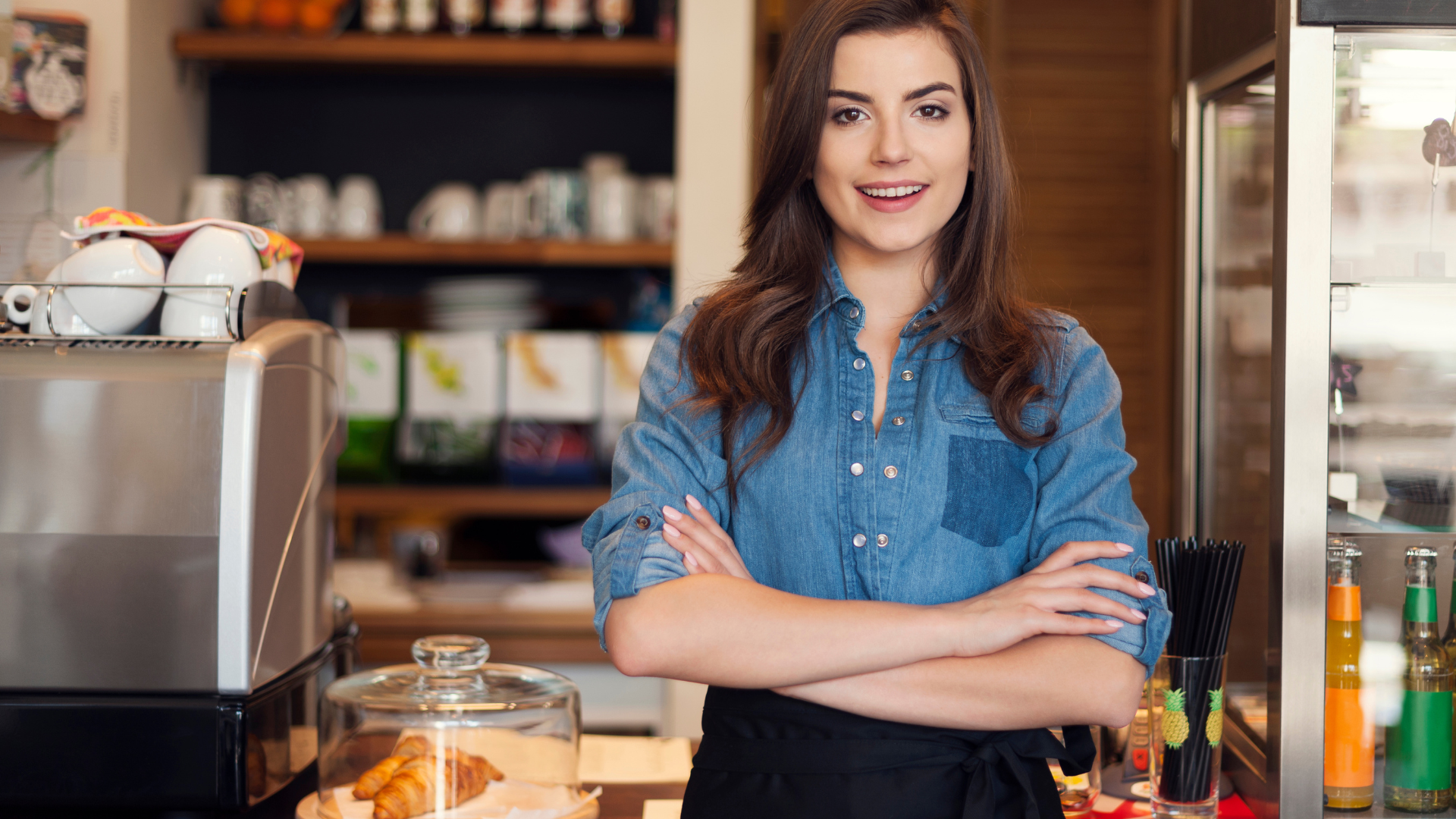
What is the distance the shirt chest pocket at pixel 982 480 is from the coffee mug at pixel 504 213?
194 centimetres

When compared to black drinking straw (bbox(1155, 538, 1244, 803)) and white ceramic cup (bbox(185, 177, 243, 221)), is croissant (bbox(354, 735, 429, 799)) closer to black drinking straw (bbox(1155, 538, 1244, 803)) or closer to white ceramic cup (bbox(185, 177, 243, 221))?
black drinking straw (bbox(1155, 538, 1244, 803))

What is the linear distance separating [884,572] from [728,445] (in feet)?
0.63

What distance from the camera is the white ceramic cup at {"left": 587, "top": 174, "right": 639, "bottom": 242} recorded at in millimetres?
2865

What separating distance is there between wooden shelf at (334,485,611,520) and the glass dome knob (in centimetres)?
149

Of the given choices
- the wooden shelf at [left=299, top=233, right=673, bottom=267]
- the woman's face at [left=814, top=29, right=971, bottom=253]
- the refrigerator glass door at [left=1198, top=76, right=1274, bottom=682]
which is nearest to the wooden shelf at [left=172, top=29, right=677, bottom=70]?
the wooden shelf at [left=299, top=233, right=673, bottom=267]

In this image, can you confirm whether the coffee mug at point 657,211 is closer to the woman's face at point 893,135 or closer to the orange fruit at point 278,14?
the orange fruit at point 278,14

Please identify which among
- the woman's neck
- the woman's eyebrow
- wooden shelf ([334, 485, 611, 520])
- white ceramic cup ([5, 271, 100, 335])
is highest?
the woman's eyebrow

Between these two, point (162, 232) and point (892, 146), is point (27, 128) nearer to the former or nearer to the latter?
point (162, 232)

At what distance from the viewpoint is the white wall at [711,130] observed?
9.12 ft

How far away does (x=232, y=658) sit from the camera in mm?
1208

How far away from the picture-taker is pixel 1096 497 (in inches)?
43.8

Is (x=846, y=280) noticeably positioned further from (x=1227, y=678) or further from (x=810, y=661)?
(x=1227, y=678)

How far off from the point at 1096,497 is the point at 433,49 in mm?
2203

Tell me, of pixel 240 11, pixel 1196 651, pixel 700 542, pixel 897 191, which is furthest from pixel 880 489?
pixel 240 11
